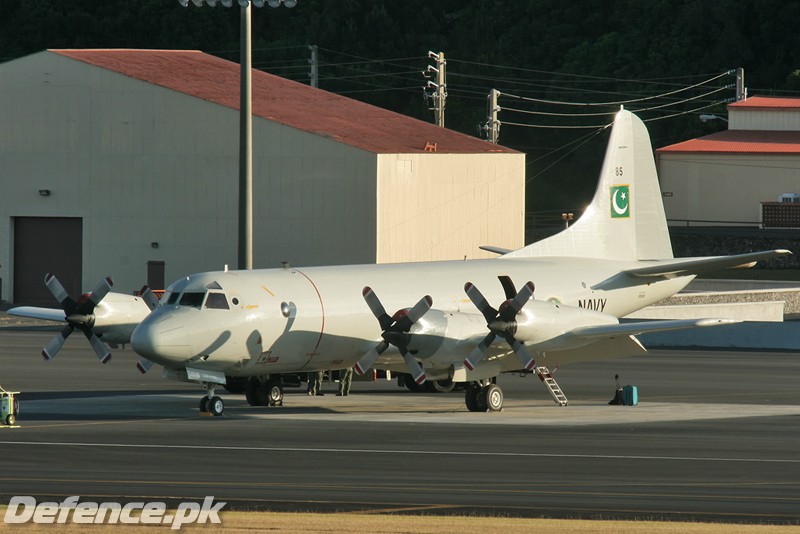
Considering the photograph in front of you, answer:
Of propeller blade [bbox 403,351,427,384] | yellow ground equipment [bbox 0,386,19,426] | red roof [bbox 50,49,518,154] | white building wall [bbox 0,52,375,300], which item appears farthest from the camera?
red roof [bbox 50,49,518,154]

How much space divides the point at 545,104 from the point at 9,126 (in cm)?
5922

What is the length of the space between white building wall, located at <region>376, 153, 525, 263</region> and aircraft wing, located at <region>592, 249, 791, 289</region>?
1804cm

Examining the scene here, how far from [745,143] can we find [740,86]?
8.28m

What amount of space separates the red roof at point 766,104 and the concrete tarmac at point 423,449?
200ft

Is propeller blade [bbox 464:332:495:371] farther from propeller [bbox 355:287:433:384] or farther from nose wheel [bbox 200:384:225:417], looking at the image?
nose wheel [bbox 200:384:225:417]

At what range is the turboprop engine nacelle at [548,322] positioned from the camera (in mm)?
32875

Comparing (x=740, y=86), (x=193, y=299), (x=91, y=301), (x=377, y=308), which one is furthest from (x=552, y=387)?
(x=740, y=86)

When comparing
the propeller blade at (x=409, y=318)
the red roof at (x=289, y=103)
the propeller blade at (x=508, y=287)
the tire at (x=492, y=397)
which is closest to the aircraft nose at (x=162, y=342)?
the propeller blade at (x=409, y=318)

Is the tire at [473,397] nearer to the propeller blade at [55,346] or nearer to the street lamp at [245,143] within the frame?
the street lamp at [245,143]

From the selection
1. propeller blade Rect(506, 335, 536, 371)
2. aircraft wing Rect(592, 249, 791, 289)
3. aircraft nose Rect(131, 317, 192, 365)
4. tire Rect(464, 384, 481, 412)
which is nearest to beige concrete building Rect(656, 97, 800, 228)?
aircraft wing Rect(592, 249, 791, 289)

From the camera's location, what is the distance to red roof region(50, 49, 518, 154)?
58.5 meters

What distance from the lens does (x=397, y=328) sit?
32.0 meters

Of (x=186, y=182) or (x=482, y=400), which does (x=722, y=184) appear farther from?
(x=482, y=400)

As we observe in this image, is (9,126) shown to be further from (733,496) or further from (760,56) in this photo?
(760,56)
